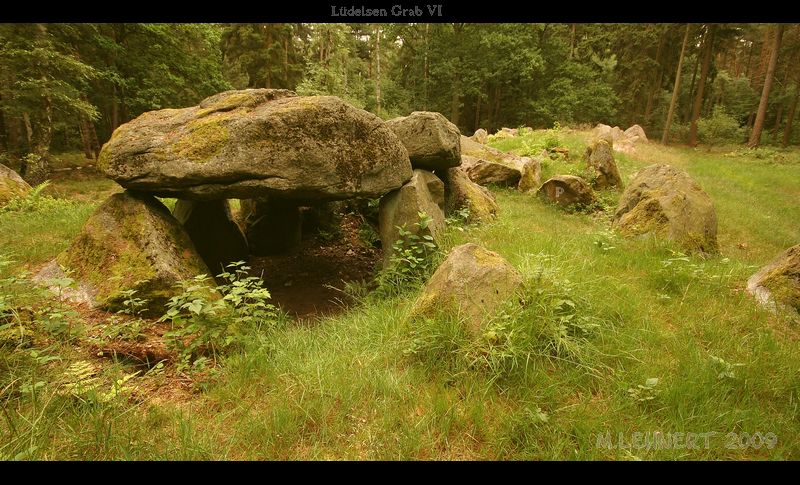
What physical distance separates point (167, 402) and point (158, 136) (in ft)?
10.9

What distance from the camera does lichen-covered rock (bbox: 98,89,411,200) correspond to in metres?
4.36

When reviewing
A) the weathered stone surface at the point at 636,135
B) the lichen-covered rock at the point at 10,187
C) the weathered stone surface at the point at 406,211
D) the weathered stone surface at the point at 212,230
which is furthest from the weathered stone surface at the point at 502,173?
the weathered stone surface at the point at 636,135

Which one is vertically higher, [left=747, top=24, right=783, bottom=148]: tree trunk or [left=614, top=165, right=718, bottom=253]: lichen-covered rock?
[left=747, top=24, right=783, bottom=148]: tree trunk

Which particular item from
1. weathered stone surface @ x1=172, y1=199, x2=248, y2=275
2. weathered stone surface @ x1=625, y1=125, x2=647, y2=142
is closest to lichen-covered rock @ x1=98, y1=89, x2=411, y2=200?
weathered stone surface @ x1=172, y1=199, x2=248, y2=275

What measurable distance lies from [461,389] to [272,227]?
211 inches

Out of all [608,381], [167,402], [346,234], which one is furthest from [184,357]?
[346,234]

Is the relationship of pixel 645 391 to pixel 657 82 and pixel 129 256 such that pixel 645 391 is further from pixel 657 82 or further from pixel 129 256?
pixel 657 82

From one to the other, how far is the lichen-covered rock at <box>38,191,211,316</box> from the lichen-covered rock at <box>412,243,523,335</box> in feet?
9.32

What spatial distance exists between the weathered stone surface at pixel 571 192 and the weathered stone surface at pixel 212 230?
7.08m

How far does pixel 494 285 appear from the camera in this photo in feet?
10.5

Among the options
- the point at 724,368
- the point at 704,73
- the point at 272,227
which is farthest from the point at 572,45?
the point at 724,368

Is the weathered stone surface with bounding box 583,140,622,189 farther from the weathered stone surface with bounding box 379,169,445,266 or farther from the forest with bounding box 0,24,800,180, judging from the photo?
the forest with bounding box 0,24,800,180

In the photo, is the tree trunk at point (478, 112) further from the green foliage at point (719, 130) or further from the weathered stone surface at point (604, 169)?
the weathered stone surface at point (604, 169)

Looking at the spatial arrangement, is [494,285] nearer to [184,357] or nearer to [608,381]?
[608,381]
